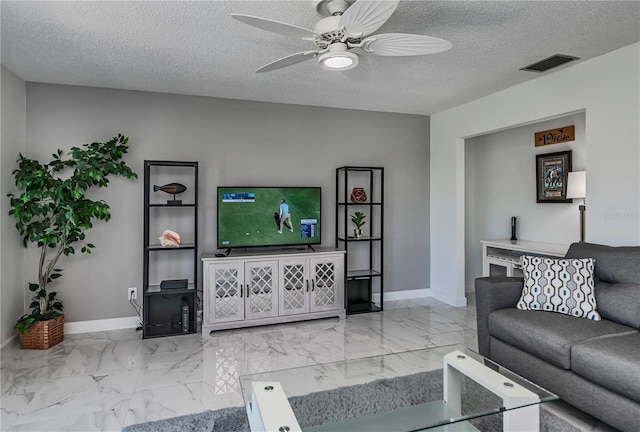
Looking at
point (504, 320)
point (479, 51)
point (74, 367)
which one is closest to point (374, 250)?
point (504, 320)

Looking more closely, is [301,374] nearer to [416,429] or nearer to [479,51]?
[416,429]

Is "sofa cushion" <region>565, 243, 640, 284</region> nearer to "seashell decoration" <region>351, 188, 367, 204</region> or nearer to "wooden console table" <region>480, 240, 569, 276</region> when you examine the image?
"wooden console table" <region>480, 240, 569, 276</region>

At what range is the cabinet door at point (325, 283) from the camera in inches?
161

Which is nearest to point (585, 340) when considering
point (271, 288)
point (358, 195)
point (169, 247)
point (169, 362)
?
point (271, 288)

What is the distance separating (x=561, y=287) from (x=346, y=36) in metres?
2.21

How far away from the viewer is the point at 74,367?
117 inches

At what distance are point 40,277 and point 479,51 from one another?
13.8ft

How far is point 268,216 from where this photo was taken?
416 centimetres

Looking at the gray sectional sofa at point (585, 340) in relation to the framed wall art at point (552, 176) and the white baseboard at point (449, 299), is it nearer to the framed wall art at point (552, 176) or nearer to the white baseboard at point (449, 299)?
the framed wall art at point (552, 176)

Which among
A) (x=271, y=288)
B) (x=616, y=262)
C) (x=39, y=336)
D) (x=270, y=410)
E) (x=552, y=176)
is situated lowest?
(x=39, y=336)

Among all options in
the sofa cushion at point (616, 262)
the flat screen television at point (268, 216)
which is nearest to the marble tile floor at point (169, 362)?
the flat screen television at point (268, 216)

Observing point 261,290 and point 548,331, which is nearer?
point 548,331

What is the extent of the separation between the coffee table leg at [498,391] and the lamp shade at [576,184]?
2.61 metres

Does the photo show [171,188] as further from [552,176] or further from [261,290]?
[552,176]
